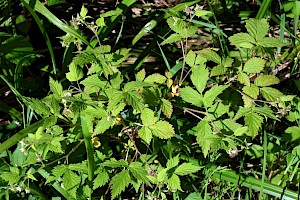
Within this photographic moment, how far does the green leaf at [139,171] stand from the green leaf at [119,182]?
3 centimetres

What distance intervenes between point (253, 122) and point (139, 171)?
0.37m

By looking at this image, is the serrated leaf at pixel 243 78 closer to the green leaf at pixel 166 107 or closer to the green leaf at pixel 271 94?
the green leaf at pixel 271 94

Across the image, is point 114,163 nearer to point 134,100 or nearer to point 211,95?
point 134,100

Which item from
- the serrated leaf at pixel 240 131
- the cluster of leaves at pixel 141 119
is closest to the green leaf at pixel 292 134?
the cluster of leaves at pixel 141 119

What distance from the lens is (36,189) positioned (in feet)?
5.44

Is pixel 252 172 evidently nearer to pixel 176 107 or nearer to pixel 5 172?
pixel 176 107

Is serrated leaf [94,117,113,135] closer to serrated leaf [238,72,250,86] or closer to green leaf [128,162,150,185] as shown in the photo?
green leaf [128,162,150,185]

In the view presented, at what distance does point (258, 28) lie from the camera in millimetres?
1609

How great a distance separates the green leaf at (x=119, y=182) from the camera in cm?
142

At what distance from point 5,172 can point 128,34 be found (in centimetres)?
90

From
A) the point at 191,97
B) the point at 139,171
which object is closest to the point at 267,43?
the point at 191,97

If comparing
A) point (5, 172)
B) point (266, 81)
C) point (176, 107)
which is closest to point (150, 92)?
point (176, 107)

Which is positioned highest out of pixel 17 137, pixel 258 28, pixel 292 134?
pixel 258 28

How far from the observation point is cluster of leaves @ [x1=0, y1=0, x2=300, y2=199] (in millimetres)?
1479
